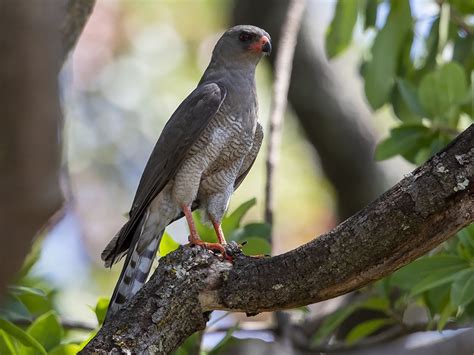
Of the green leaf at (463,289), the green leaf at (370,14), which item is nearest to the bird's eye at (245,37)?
the green leaf at (370,14)

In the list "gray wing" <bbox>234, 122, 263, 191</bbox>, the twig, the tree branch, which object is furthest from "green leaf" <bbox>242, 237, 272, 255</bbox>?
the tree branch

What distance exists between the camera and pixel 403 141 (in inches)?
173

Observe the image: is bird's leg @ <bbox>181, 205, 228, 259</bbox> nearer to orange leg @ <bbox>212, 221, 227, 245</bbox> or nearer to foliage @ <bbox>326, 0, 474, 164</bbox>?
orange leg @ <bbox>212, 221, 227, 245</bbox>

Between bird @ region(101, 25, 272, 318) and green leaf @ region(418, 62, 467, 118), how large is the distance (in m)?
0.96

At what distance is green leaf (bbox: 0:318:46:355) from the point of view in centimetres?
323

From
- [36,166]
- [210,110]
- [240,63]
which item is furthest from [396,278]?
[36,166]

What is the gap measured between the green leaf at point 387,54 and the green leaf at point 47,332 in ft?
7.96

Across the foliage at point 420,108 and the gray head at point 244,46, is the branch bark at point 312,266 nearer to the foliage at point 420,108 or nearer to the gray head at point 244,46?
the foliage at point 420,108

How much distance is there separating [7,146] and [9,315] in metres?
2.94

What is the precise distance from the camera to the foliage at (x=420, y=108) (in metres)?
3.79

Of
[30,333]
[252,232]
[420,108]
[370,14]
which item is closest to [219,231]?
[252,232]

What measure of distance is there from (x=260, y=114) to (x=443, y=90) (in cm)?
463

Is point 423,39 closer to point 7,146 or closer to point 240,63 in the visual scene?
point 240,63

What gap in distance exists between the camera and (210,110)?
428 cm
